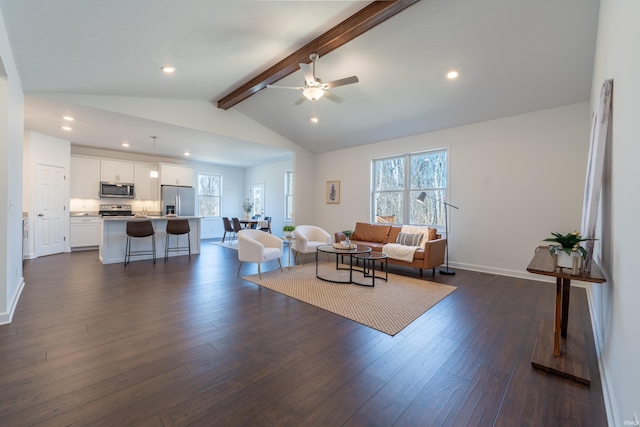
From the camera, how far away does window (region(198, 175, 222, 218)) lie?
9320 millimetres

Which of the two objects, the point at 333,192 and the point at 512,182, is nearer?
the point at 512,182

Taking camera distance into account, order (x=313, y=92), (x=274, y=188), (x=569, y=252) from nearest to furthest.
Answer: (x=569, y=252), (x=313, y=92), (x=274, y=188)

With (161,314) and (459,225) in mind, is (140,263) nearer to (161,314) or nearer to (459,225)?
(161,314)

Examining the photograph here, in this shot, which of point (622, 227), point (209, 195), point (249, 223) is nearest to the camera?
point (622, 227)

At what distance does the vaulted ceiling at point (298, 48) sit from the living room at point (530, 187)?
1.10 ft

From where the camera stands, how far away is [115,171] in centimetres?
729

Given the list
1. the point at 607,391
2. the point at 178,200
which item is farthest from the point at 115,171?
the point at 607,391

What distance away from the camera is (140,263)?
5332 mm

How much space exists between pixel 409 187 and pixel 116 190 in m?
7.79

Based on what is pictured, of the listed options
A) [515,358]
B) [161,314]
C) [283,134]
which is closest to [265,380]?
[161,314]

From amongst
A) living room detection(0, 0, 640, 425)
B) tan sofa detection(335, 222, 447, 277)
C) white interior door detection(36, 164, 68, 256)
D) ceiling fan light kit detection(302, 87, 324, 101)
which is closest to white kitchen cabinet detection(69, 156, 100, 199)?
white interior door detection(36, 164, 68, 256)

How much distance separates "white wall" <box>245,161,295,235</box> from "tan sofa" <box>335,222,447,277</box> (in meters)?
3.71

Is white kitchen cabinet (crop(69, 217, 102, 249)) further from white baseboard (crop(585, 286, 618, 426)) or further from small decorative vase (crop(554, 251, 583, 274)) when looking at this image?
white baseboard (crop(585, 286, 618, 426))

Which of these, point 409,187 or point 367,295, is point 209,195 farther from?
point 367,295
